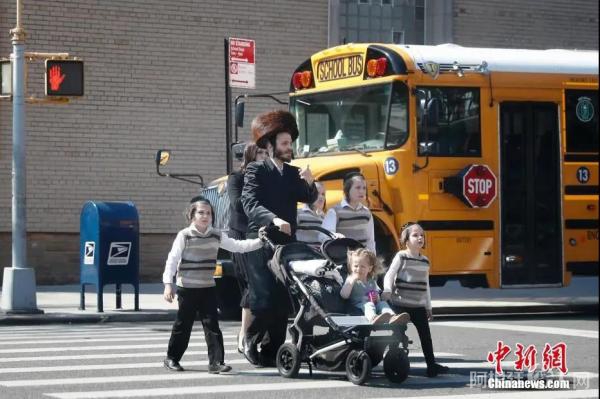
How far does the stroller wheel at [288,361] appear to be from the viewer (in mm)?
10016

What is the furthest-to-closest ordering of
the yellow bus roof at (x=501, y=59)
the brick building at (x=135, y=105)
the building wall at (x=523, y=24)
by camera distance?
the building wall at (x=523, y=24), the brick building at (x=135, y=105), the yellow bus roof at (x=501, y=59)

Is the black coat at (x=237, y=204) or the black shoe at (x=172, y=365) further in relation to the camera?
the black coat at (x=237, y=204)

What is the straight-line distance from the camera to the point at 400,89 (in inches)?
618

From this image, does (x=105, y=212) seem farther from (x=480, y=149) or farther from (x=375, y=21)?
(x=375, y=21)

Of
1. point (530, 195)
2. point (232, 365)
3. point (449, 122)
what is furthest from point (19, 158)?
point (232, 365)

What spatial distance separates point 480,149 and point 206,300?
21.1 ft

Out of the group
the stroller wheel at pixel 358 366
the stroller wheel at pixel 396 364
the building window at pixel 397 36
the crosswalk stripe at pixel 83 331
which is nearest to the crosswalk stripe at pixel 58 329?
the crosswalk stripe at pixel 83 331

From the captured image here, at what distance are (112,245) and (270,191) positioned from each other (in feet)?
23.7

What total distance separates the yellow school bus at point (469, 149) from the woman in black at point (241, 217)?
389 cm

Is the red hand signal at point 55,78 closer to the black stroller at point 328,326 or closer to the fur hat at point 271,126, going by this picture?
the fur hat at point 271,126

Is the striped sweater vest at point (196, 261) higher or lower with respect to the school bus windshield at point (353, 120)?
lower

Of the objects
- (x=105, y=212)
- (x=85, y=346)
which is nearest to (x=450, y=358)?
(x=85, y=346)

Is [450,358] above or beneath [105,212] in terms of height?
beneath

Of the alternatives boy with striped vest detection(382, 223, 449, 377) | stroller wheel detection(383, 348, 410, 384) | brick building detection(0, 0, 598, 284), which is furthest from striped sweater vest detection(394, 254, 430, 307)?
brick building detection(0, 0, 598, 284)
